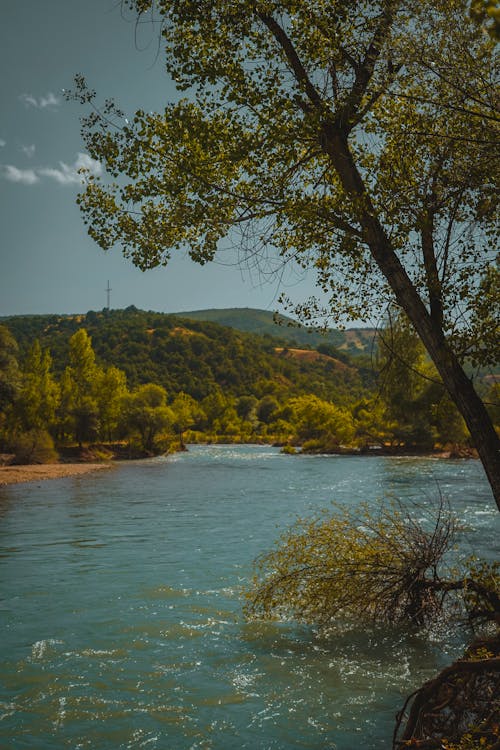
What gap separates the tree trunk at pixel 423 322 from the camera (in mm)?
5457

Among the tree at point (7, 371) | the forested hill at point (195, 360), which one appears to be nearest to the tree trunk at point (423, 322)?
the tree at point (7, 371)

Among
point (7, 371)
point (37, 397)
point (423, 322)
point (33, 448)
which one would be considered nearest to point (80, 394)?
point (37, 397)

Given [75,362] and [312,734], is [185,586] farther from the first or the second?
[75,362]

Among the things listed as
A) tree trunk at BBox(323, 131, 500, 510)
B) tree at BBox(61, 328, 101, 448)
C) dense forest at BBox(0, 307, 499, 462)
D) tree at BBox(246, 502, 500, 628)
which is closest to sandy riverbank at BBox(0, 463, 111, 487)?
dense forest at BBox(0, 307, 499, 462)

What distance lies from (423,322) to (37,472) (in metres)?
36.3

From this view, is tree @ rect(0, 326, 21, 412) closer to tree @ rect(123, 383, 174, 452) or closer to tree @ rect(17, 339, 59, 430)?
tree @ rect(17, 339, 59, 430)

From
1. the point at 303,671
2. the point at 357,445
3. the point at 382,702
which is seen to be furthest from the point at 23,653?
the point at 357,445

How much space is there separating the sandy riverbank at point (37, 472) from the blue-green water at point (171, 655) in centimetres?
1692

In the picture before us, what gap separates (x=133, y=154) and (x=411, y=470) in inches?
1416

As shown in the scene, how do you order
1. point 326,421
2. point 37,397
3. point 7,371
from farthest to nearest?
point 326,421 < point 37,397 < point 7,371

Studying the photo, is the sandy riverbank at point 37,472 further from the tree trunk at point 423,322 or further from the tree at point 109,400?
the tree trunk at point 423,322

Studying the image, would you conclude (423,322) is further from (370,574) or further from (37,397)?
(37,397)

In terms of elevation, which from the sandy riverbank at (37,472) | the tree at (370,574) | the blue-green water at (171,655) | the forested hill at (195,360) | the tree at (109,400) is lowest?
the sandy riverbank at (37,472)

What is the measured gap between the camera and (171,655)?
859 cm
